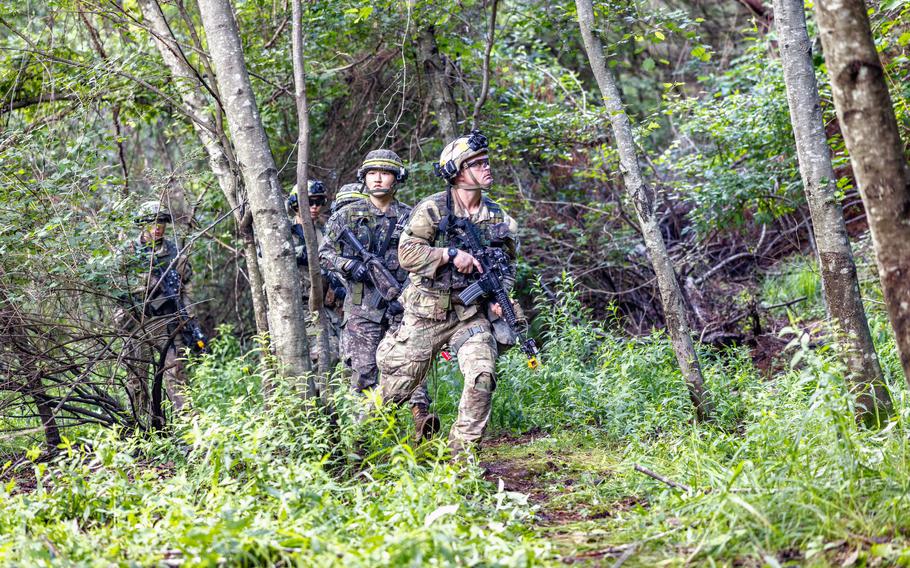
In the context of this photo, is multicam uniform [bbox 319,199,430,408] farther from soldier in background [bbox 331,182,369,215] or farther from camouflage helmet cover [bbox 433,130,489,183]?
camouflage helmet cover [bbox 433,130,489,183]

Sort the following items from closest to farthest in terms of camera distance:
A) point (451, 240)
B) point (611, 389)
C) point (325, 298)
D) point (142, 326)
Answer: point (142, 326), point (451, 240), point (611, 389), point (325, 298)

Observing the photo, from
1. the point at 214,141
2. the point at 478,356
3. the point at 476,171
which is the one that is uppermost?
the point at 214,141

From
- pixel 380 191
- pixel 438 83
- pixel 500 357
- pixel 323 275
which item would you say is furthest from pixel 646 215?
pixel 438 83

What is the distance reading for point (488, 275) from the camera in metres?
5.90

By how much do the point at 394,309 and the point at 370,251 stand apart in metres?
0.54

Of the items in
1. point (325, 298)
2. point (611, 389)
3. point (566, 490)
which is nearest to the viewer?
point (566, 490)

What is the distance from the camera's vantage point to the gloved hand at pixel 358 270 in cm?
750

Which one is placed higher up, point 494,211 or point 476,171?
point 476,171

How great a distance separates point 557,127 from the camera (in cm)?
928

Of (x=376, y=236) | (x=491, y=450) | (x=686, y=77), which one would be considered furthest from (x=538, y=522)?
(x=686, y=77)

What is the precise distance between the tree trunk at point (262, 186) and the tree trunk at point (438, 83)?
13.9 feet

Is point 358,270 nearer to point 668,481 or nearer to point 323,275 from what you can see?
point 323,275

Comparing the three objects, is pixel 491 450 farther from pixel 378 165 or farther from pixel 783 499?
pixel 783 499

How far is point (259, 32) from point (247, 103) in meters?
4.50
